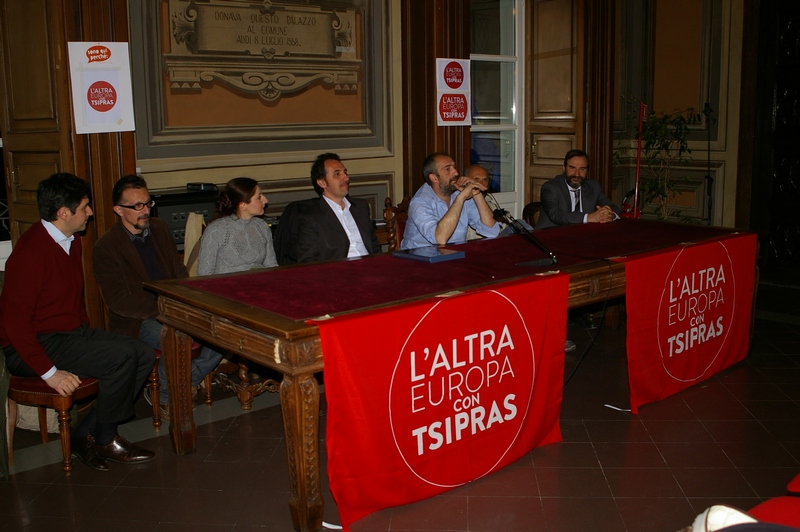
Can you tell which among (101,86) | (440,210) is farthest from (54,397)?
(440,210)

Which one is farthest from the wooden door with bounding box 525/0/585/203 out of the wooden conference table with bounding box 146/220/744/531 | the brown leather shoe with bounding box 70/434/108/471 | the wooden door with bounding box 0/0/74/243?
the brown leather shoe with bounding box 70/434/108/471

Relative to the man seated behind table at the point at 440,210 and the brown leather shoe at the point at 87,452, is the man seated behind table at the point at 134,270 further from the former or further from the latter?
the man seated behind table at the point at 440,210

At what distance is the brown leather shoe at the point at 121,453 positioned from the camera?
3.52 meters

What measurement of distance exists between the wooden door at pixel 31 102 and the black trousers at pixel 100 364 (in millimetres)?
1258

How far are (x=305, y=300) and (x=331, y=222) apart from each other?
1.36 meters

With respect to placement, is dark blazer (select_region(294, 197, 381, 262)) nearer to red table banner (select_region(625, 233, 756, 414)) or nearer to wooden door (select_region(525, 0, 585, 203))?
red table banner (select_region(625, 233, 756, 414))

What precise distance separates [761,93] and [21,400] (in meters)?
6.32

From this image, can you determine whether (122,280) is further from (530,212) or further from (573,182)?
(530,212)

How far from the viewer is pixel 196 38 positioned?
194 inches

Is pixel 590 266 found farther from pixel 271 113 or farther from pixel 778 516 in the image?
pixel 271 113

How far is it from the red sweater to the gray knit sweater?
65cm

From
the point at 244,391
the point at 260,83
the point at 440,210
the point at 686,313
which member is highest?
the point at 260,83

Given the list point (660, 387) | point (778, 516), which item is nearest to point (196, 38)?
point (660, 387)

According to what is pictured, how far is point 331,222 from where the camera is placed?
436cm
